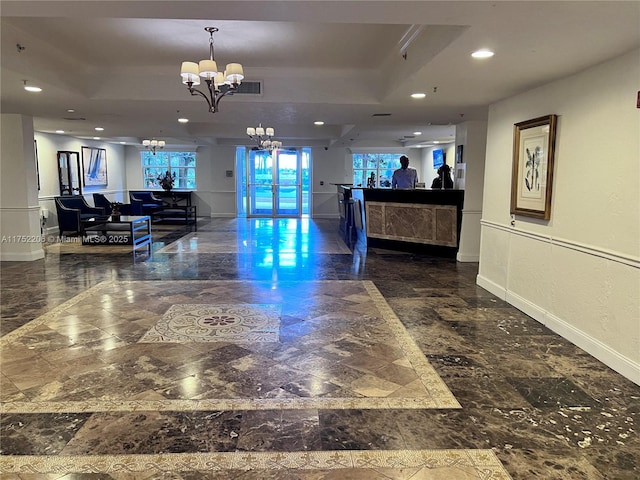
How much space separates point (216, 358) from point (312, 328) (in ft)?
3.29

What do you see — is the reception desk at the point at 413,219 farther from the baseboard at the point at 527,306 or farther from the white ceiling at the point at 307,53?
the baseboard at the point at 527,306

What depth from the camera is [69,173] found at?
38.1ft

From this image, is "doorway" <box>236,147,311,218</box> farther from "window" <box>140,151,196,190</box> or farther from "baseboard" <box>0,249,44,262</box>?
"baseboard" <box>0,249,44,262</box>

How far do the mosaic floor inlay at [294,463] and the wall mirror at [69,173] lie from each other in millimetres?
10798

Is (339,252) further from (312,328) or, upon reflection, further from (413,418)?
(413,418)

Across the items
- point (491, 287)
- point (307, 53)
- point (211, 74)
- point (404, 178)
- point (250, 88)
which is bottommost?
point (491, 287)

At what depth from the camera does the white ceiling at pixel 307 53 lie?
2.49 meters

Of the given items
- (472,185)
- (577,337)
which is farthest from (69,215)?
(577,337)

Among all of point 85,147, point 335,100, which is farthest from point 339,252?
point 85,147

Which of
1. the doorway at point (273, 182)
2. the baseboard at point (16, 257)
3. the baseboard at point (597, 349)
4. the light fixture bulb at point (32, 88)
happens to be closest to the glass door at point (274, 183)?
the doorway at point (273, 182)

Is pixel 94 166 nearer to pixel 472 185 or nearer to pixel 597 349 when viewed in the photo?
pixel 472 185

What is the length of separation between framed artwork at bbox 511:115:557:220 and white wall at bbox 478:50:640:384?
8 cm

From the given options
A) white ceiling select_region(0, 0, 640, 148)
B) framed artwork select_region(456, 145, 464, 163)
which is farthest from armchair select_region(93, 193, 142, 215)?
framed artwork select_region(456, 145, 464, 163)

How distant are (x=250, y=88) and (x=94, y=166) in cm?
953
